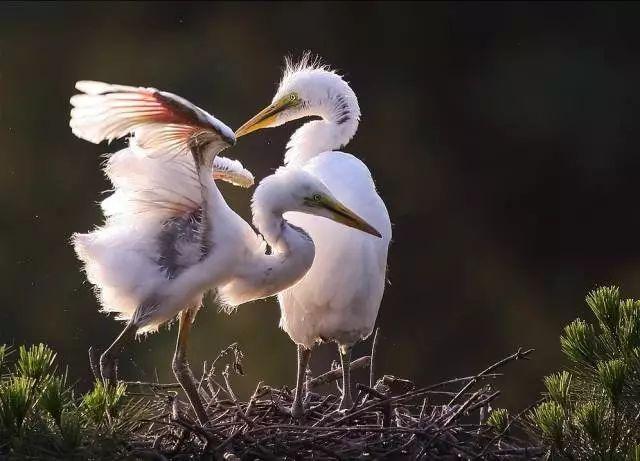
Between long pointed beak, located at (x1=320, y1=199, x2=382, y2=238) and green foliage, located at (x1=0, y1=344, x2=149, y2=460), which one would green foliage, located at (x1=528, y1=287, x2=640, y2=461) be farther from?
green foliage, located at (x1=0, y1=344, x2=149, y2=460)

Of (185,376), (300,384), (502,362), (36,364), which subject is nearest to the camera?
(36,364)

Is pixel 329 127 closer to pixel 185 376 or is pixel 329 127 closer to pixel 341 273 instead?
pixel 341 273

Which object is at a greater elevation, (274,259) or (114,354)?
(274,259)

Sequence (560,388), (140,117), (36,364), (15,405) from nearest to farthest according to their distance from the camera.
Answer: (15,405) → (36,364) → (560,388) → (140,117)

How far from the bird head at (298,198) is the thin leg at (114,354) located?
30 centimetres

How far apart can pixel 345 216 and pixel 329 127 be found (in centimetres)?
52

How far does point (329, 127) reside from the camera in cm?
232

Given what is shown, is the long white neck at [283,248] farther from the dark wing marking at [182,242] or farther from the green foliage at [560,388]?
the green foliage at [560,388]

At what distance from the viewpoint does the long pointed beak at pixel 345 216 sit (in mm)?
1838

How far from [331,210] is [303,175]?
0.08m

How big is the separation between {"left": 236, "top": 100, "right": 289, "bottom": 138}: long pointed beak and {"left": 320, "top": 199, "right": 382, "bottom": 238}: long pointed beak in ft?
1.71

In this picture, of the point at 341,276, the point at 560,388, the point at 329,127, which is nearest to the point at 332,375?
the point at 341,276

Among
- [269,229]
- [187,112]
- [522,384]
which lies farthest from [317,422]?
[522,384]

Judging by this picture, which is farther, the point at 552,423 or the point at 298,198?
the point at 298,198
